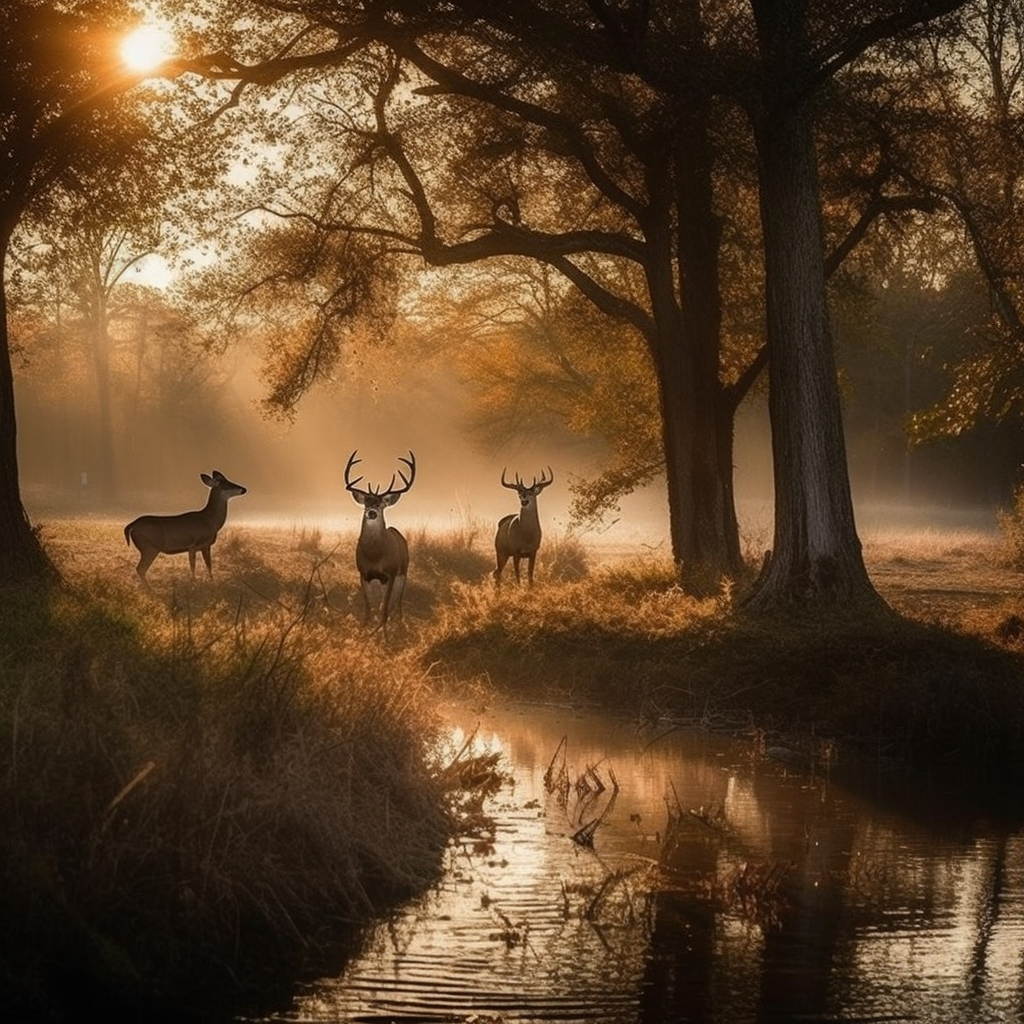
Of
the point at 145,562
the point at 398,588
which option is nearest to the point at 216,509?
the point at 145,562

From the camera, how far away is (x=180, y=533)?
90.2 feet

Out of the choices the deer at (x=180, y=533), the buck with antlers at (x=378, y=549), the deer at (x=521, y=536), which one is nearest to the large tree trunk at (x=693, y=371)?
the deer at (x=521, y=536)

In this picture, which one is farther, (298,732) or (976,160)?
(976,160)

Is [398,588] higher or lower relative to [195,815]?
higher

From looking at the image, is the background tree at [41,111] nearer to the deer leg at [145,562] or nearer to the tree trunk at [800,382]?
the deer leg at [145,562]

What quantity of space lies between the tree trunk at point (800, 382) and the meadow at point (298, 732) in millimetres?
909

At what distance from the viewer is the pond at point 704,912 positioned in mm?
8812

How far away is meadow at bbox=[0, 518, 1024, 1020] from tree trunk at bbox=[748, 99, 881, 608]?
91 centimetres

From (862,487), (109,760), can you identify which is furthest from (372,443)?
(109,760)

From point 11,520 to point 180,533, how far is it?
680 cm

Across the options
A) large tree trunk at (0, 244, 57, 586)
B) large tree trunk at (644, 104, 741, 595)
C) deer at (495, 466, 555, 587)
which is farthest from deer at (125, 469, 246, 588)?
large tree trunk at (644, 104, 741, 595)

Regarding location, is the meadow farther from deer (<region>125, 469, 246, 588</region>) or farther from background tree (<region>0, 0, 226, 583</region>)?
deer (<region>125, 469, 246, 588</region>)

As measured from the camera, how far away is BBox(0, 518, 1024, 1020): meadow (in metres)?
8.99

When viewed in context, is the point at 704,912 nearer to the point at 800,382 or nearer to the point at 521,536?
the point at 800,382
